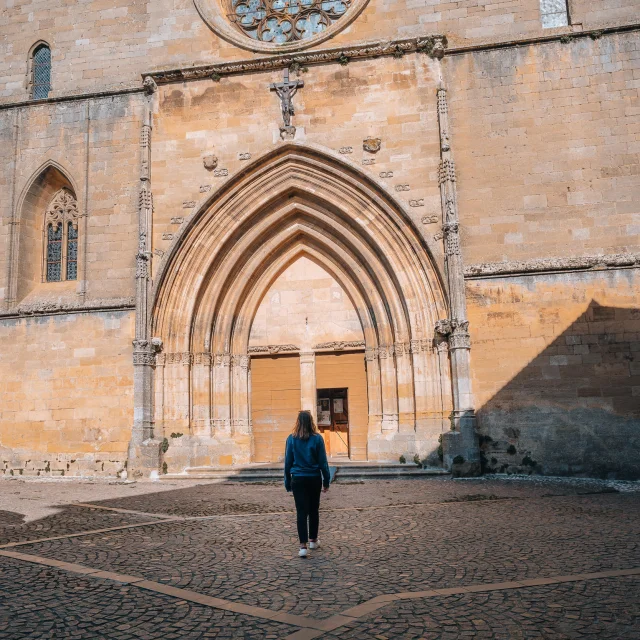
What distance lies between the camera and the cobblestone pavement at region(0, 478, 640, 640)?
4105 millimetres

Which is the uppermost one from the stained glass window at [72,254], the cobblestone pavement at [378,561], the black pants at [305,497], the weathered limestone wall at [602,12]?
the weathered limestone wall at [602,12]

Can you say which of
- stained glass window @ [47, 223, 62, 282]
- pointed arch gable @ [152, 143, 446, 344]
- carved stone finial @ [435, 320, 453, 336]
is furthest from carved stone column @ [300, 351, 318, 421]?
stained glass window @ [47, 223, 62, 282]

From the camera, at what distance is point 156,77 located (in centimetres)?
1560

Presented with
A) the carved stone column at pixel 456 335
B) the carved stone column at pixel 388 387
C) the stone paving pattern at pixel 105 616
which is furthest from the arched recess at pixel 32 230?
the stone paving pattern at pixel 105 616

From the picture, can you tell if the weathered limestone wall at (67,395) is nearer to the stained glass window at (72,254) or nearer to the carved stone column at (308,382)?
the stained glass window at (72,254)

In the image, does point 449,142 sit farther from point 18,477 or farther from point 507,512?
point 18,477

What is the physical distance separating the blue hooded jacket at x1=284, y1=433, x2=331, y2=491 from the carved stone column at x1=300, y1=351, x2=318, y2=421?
9164 millimetres

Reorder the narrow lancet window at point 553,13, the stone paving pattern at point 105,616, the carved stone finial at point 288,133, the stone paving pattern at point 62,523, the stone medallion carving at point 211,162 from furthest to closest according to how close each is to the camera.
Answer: the stone medallion carving at point 211,162
the carved stone finial at point 288,133
the narrow lancet window at point 553,13
the stone paving pattern at point 62,523
the stone paving pattern at point 105,616

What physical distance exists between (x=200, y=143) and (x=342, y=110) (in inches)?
139

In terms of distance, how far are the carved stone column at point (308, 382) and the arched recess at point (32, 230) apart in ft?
19.2

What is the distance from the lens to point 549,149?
45.8 ft

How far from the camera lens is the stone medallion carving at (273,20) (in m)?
15.7

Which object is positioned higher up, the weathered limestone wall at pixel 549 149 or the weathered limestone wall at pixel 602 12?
the weathered limestone wall at pixel 602 12

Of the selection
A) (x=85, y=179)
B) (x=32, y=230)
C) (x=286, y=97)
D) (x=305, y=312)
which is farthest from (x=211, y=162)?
(x=32, y=230)
